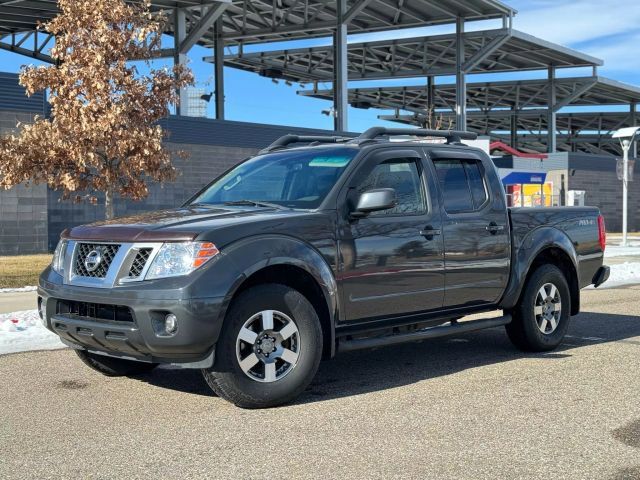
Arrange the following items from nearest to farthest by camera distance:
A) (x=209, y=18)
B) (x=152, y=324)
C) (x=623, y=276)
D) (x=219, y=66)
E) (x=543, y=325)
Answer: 1. (x=152, y=324)
2. (x=543, y=325)
3. (x=623, y=276)
4. (x=209, y=18)
5. (x=219, y=66)

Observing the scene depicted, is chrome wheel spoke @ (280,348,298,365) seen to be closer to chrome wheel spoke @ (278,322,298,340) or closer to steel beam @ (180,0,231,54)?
chrome wheel spoke @ (278,322,298,340)

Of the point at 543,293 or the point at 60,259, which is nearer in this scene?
the point at 60,259

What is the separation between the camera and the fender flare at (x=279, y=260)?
5273 millimetres

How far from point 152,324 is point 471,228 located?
3057 mm

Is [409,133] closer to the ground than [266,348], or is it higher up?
higher up

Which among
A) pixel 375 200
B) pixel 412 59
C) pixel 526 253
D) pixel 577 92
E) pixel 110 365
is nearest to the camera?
pixel 375 200

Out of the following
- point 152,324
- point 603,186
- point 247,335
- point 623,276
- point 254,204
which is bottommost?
point 623,276

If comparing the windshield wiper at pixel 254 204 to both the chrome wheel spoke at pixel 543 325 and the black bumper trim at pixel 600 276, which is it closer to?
the chrome wheel spoke at pixel 543 325

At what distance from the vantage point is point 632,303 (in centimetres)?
1152

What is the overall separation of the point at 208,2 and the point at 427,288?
22.8 meters

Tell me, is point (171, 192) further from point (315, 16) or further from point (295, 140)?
point (295, 140)

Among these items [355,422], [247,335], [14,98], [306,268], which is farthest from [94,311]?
[14,98]

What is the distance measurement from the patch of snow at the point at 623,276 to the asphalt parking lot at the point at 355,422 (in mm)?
7531

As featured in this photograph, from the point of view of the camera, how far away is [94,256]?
5520 millimetres
